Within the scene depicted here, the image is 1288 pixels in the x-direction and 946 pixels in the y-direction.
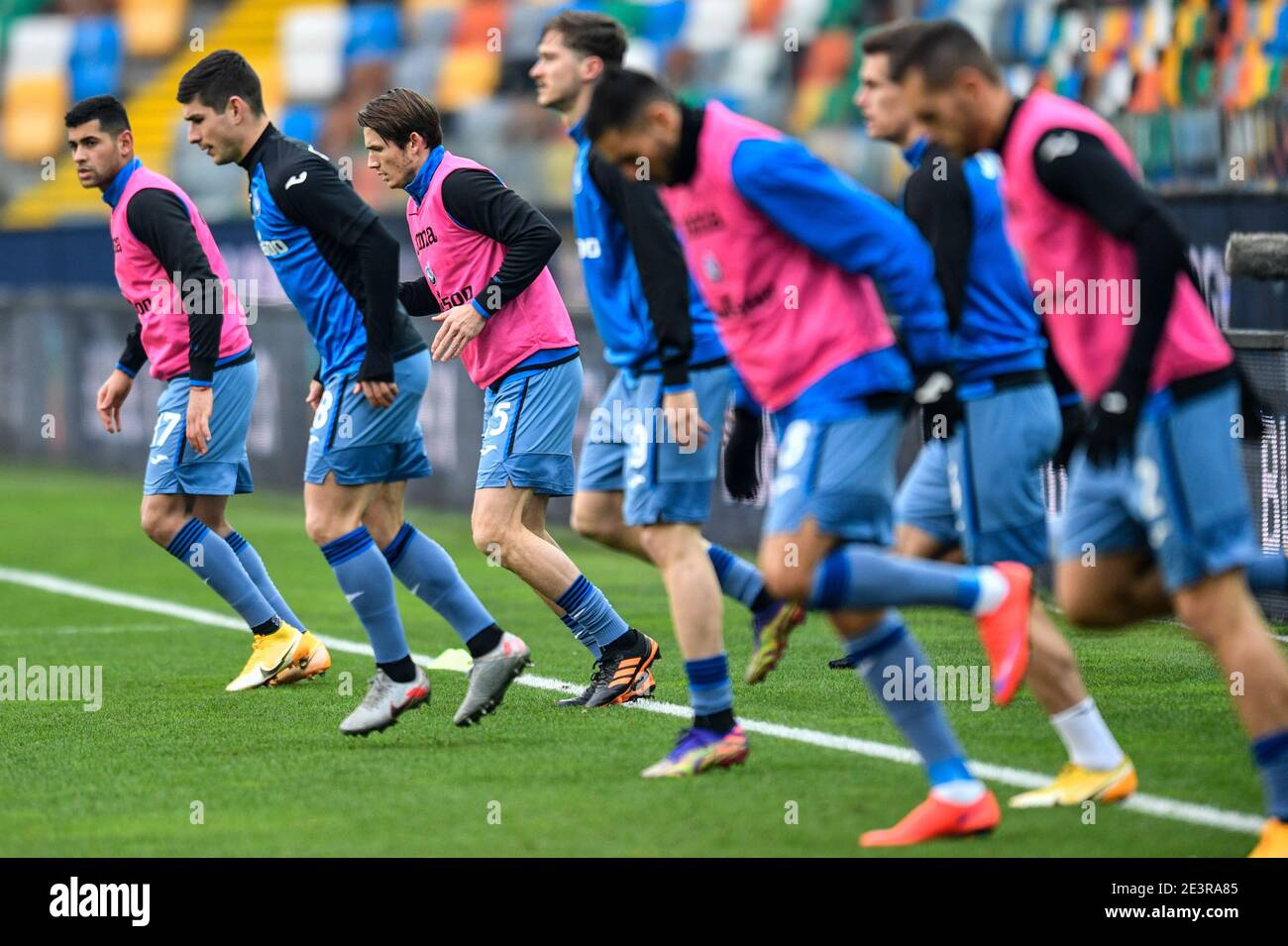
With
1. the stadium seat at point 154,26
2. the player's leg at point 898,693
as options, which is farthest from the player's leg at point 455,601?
the stadium seat at point 154,26

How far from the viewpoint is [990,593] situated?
5234 millimetres

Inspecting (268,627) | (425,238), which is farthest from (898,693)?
(268,627)

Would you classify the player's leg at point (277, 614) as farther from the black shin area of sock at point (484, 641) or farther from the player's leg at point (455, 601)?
the black shin area of sock at point (484, 641)

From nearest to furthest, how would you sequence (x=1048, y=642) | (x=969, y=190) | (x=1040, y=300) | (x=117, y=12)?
(x=1048, y=642) < (x=969, y=190) < (x=1040, y=300) < (x=117, y=12)

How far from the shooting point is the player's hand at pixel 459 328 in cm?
726

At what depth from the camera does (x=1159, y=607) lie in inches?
214

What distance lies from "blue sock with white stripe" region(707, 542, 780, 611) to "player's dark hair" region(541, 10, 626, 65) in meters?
1.86

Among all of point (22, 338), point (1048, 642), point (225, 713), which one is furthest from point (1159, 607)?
point (22, 338)

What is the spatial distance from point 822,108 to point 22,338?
8446 mm

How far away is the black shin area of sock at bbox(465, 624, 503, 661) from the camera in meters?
7.29

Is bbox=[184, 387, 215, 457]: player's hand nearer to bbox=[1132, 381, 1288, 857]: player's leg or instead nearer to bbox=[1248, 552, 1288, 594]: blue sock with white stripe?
bbox=[1248, 552, 1288, 594]: blue sock with white stripe

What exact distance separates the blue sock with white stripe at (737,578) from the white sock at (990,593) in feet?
7.95

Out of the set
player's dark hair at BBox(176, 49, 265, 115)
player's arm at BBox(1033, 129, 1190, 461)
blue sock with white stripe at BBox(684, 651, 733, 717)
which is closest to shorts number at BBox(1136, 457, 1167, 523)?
player's arm at BBox(1033, 129, 1190, 461)
